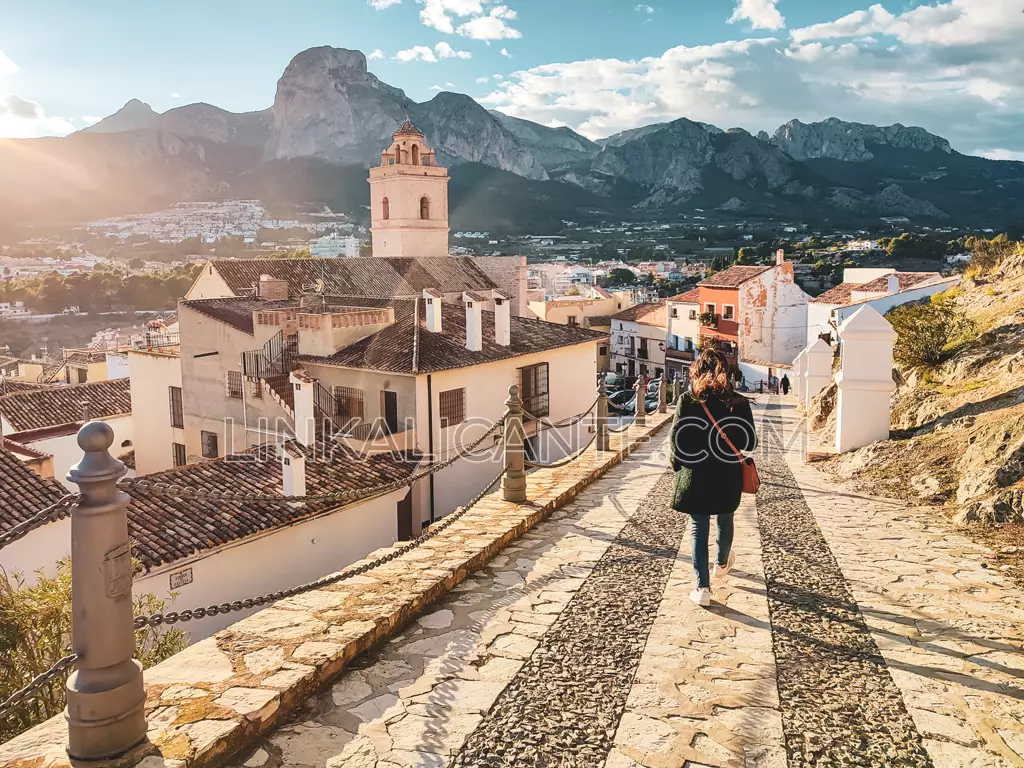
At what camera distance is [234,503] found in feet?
37.9

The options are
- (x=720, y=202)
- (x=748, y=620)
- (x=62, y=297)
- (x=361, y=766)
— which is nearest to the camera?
(x=361, y=766)

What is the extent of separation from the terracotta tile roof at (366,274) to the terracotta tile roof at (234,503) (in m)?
14.9

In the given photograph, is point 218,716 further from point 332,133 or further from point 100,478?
A: point 332,133

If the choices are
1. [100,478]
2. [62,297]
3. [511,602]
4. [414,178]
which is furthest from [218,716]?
[62,297]

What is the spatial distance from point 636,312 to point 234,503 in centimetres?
4011

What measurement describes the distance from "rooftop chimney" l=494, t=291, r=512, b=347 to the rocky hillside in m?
10.2

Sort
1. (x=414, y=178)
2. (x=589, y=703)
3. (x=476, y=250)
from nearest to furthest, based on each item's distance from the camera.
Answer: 1. (x=589, y=703)
2. (x=414, y=178)
3. (x=476, y=250)

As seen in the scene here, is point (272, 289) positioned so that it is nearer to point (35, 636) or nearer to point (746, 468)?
point (35, 636)

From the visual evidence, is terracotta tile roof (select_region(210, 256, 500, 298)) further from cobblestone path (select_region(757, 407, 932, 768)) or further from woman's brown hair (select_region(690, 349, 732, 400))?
cobblestone path (select_region(757, 407, 932, 768))

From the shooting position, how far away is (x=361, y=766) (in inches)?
106

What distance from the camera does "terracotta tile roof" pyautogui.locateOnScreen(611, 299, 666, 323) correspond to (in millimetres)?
47866

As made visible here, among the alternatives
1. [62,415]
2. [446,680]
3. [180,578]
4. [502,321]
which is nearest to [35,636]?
[446,680]

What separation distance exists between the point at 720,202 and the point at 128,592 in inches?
5241

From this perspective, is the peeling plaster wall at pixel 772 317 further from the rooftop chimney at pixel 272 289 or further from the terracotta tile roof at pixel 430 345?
the rooftop chimney at pixel 272 289
